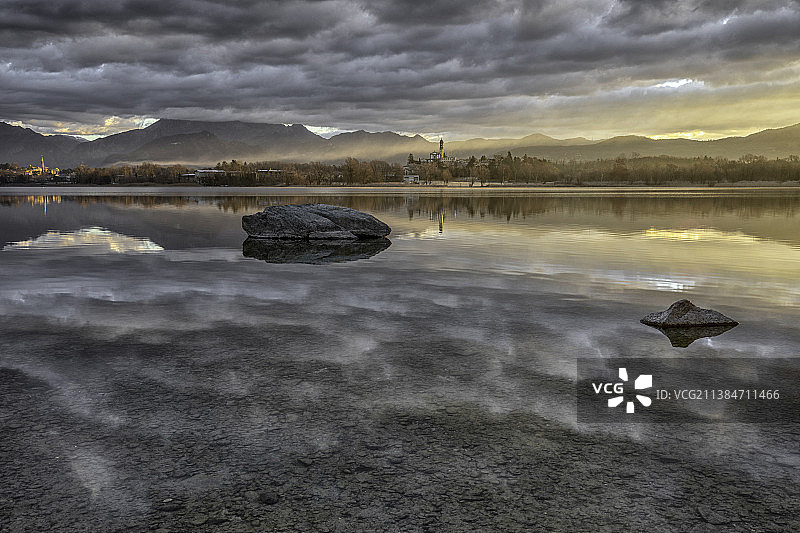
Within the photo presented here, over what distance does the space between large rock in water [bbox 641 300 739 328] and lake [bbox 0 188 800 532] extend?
393 millimetres

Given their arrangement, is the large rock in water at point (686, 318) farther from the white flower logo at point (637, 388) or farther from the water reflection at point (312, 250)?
the water reflection at point (312, 250)

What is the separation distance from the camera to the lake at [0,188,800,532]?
479cm

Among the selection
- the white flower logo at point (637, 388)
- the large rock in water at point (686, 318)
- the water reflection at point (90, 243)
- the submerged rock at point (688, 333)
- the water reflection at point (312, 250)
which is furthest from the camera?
the water reflection at point (90, 243)

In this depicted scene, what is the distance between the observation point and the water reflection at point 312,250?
2126 centimetres

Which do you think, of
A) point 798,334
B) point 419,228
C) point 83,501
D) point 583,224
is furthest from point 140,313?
point 583,224

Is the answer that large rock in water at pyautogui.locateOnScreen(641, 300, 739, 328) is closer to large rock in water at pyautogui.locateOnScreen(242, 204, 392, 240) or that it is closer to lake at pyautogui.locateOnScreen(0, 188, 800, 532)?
lake at pyautogui.locateOnScreen(0, 188, 800, 532)

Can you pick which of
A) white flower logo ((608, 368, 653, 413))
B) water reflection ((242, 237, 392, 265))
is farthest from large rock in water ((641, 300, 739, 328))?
water reflection ((242, 237, 392, 265))

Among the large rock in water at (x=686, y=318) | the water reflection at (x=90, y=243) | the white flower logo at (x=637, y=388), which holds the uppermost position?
the water reflection at (x=90, y=243)

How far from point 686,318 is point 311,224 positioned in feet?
67.4

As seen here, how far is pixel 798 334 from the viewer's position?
10.3 meters

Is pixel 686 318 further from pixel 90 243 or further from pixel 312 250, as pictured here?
pixel 90 243

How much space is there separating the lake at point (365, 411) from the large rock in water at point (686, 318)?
0.39 m

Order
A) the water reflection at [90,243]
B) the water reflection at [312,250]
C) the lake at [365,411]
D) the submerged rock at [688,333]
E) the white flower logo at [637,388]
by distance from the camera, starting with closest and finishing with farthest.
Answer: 1. the lake at [365,411]
2. the white flower logo at [637,388]
3. the submerged rock at [688,333]
4. the water reflection at [312,250]
5. the water reflection at [90,243]

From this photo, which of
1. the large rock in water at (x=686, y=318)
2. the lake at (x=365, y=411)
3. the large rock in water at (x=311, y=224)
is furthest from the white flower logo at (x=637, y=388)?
the large rock in water at (x=311, y=224)
